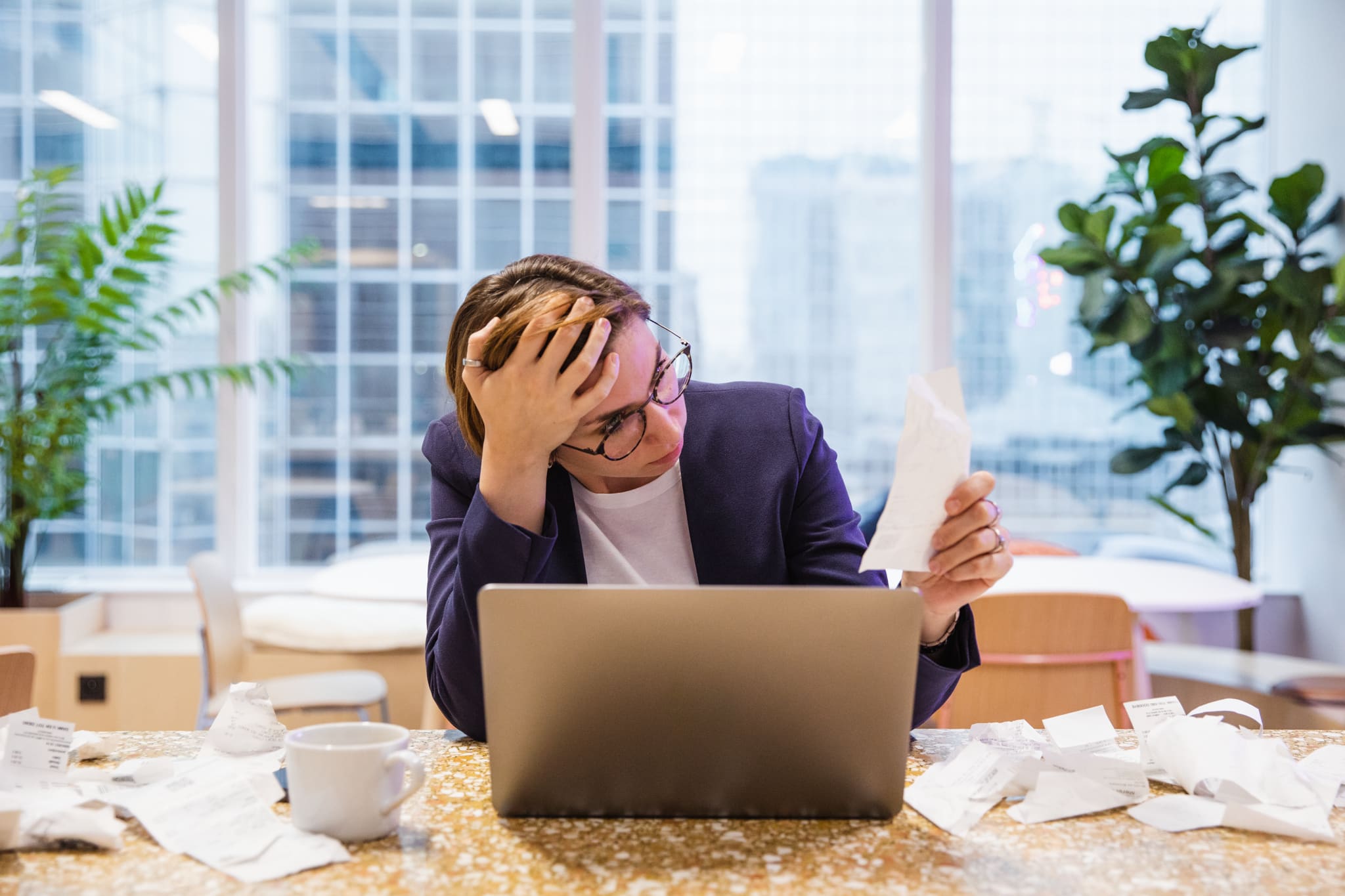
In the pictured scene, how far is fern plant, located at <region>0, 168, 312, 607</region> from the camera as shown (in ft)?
10.1

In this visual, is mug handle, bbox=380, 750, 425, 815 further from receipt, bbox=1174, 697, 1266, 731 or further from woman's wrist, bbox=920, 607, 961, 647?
receipt, bbox=1174, 697, 1266, 731

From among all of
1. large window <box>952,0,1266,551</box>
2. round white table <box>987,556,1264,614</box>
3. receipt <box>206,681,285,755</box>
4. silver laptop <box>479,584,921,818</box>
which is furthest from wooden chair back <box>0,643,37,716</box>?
large window <box>952,0,1266,551</box>

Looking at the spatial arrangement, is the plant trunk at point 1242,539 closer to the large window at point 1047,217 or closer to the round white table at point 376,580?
the large window at point 1047,217

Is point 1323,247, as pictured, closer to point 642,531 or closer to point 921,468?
point 642,531

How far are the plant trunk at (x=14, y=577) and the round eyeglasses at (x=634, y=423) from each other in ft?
8.85

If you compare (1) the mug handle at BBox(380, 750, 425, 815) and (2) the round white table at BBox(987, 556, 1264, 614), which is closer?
(1) the mug handle at BBox(380, 750, 425, 815)

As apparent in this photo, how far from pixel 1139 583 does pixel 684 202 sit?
2.18 meters

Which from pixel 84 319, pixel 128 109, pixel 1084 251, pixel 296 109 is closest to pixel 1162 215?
pixel 1084 251

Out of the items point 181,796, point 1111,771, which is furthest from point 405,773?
point 1111,771

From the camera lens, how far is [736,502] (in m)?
1.28

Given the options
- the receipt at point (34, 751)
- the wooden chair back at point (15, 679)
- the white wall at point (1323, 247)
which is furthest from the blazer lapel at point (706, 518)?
the white wall at point (1323, 247)

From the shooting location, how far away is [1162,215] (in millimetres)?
3219

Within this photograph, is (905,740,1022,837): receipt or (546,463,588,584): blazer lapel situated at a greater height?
(546,463,588,584): blazer lapel

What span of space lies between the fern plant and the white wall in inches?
144
